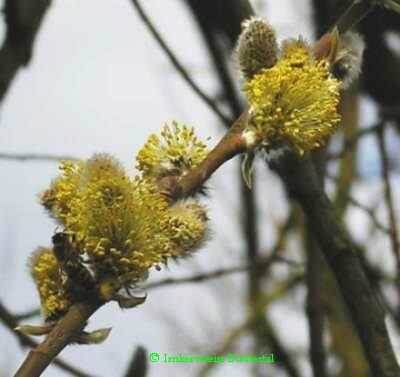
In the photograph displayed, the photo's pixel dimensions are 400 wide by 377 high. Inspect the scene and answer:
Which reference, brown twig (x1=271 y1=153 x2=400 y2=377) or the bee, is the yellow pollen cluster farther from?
brown twig (x1=271 y1=153 x2=400 y2=377)

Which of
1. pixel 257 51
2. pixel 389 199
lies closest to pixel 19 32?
pixel 389 199

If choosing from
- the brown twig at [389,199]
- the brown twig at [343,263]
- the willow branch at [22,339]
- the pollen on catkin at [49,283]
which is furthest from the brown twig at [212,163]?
the brown twig at [389,199]

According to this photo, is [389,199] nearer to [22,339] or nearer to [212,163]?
[22,339]

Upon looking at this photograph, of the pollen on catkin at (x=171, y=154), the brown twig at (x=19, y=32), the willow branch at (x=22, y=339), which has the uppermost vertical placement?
the brown twig at (x=19, y=32)

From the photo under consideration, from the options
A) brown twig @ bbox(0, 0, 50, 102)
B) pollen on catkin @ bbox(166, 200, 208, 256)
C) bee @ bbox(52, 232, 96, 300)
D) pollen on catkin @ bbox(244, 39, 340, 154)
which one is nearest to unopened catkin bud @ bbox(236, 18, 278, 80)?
pollen on catkin @ bbox(244, 39, 340, 154)

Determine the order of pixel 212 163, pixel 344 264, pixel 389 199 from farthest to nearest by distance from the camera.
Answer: pixel 389 199 < pixel 344 264 < pixel 212 163

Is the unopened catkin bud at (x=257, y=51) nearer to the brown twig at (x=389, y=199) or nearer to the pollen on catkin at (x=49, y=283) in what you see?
the pollen on catkin at (x=49, y=283)
